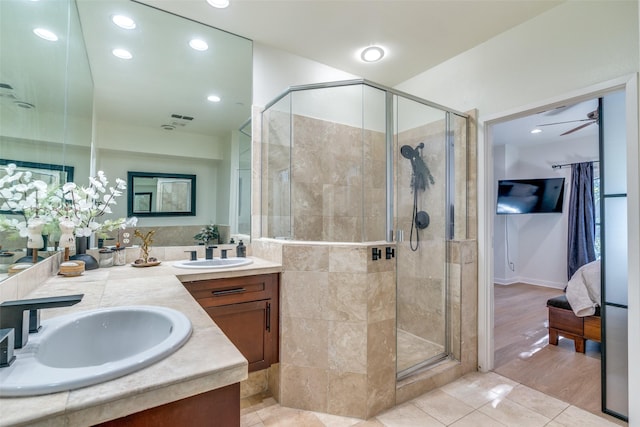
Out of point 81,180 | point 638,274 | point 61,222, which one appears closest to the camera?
point 61,222

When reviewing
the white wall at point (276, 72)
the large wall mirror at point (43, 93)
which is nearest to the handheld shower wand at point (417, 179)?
the white wall at point (276, 72)

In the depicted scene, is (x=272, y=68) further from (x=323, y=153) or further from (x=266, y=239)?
(x=266, y=239)

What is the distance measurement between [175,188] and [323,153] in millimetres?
1299

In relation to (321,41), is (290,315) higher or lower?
lower

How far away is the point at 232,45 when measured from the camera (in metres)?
2.46

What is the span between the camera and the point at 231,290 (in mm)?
1854

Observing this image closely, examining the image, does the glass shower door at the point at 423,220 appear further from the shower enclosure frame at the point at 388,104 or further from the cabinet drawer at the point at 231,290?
the cabinet drawer at the point at 231,290

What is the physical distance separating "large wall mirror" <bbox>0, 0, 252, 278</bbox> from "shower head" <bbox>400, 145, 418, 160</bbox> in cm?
145

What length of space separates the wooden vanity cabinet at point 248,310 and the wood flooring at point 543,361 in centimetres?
197

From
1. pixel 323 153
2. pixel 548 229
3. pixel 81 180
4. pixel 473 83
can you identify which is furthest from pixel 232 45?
pixel 548 229

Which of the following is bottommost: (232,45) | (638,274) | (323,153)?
(638,274)

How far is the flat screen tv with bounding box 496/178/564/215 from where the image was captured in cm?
512

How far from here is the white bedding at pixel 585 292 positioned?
2.66m

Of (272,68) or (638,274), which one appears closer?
(638,274)
